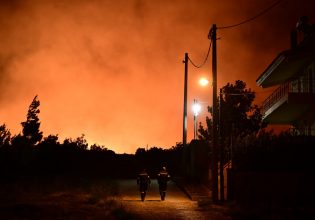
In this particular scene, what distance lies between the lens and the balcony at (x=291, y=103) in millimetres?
29625

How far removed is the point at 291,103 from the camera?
29.8m

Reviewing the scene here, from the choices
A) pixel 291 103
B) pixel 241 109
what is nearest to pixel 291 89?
pixel 291 103

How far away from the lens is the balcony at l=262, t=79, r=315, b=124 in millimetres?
29625

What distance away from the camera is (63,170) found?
52656 mm

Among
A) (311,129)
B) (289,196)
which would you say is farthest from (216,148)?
(311,129)

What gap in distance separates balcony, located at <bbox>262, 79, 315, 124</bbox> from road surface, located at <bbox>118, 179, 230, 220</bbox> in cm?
829

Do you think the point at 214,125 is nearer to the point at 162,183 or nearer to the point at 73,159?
the point at 162,183

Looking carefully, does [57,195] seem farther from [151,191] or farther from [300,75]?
[300,75]

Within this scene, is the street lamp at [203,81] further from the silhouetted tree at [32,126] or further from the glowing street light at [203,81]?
the silhouetted tree at [32,126]

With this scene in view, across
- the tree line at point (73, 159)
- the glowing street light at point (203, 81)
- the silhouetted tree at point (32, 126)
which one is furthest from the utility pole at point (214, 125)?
the silhouetted tree at point (32, 126)

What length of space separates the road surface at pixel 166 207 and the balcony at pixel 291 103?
829 centimetres

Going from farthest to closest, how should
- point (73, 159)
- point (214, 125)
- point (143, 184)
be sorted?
point (73, 159) < point (143, 184) < point (214, 125)

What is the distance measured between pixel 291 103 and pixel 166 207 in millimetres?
11647

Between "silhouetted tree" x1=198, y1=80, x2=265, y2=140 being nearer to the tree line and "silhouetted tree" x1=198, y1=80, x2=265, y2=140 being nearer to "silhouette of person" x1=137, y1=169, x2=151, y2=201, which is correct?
the tree line
